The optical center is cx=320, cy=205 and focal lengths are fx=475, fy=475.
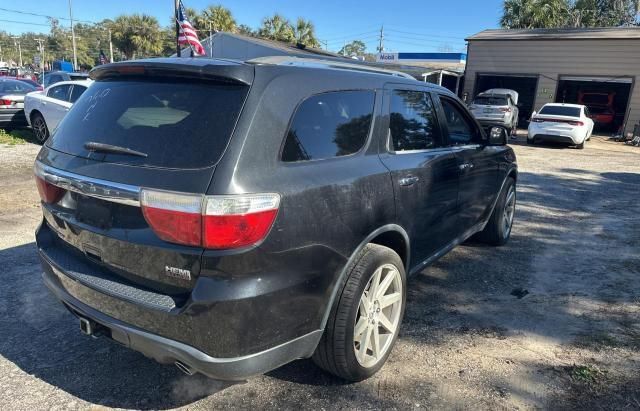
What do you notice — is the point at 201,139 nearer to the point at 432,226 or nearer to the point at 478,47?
the point at 432,226

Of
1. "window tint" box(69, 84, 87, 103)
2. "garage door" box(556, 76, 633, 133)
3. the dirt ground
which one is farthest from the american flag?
"garage door" box(556, 76, 633, 133)

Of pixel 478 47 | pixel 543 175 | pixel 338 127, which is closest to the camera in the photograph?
pixel 338 127

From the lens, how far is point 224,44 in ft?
85.8

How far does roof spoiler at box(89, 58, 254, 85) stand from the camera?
2236 mm

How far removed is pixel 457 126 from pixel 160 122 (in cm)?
268

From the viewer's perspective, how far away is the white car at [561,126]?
1560 centimetres

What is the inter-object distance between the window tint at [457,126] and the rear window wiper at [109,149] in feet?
8.28

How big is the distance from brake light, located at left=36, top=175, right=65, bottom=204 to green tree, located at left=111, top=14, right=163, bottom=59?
183ft

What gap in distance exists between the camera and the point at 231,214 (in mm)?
1981

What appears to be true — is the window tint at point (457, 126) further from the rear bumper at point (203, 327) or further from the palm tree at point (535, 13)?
the palm tree at point (535, 13)

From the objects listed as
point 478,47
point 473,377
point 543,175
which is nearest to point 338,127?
point 473,377

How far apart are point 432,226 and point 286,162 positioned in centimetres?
160

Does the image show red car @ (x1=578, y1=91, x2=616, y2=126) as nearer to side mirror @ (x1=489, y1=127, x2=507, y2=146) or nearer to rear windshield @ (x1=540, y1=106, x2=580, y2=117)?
rear windshield @ (x1=540, y1=106, x2=580, y2=117)

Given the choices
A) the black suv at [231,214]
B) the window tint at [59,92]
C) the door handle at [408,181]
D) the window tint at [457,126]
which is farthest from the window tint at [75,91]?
the door handle at [408,181]
